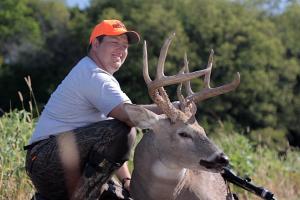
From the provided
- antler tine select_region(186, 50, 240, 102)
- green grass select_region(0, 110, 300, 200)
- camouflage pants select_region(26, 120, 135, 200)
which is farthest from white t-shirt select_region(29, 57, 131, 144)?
green grass select_region(0, 110, 300, 200)

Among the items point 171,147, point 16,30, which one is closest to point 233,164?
point 171,147

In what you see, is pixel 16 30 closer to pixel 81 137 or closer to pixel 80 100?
pixel 80 100

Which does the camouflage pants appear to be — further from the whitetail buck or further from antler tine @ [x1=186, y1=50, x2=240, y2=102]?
antler tine @ [x1=186, y1=50, x2=240, y2=102]

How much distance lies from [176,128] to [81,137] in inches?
30.8

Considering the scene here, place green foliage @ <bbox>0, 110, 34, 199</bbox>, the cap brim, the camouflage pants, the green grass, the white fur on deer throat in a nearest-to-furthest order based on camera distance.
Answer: the camouflage pants → the white fur on deer throat → the cap brim → green foliage @ <bbox>0, 110, 34, 199</bbox> → the green grass

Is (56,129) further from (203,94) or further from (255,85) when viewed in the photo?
(255,85)

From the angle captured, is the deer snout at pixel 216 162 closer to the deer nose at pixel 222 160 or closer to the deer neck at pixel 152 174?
the deer nose at pixel 222 160

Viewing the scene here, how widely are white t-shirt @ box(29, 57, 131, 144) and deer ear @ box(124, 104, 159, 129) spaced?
0.26 ft

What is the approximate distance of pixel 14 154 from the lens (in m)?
7.75

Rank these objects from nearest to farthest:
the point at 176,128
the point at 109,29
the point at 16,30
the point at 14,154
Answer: the point at 176,128 < the point at 109,29 < the point at 14,154 < the point at 16,30

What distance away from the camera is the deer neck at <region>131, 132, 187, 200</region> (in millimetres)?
5645

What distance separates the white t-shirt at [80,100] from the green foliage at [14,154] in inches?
61.5

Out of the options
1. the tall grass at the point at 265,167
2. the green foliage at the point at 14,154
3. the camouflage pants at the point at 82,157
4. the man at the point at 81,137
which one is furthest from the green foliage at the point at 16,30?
the camouflage pants at the point at 82,157

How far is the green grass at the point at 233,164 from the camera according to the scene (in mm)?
7258
